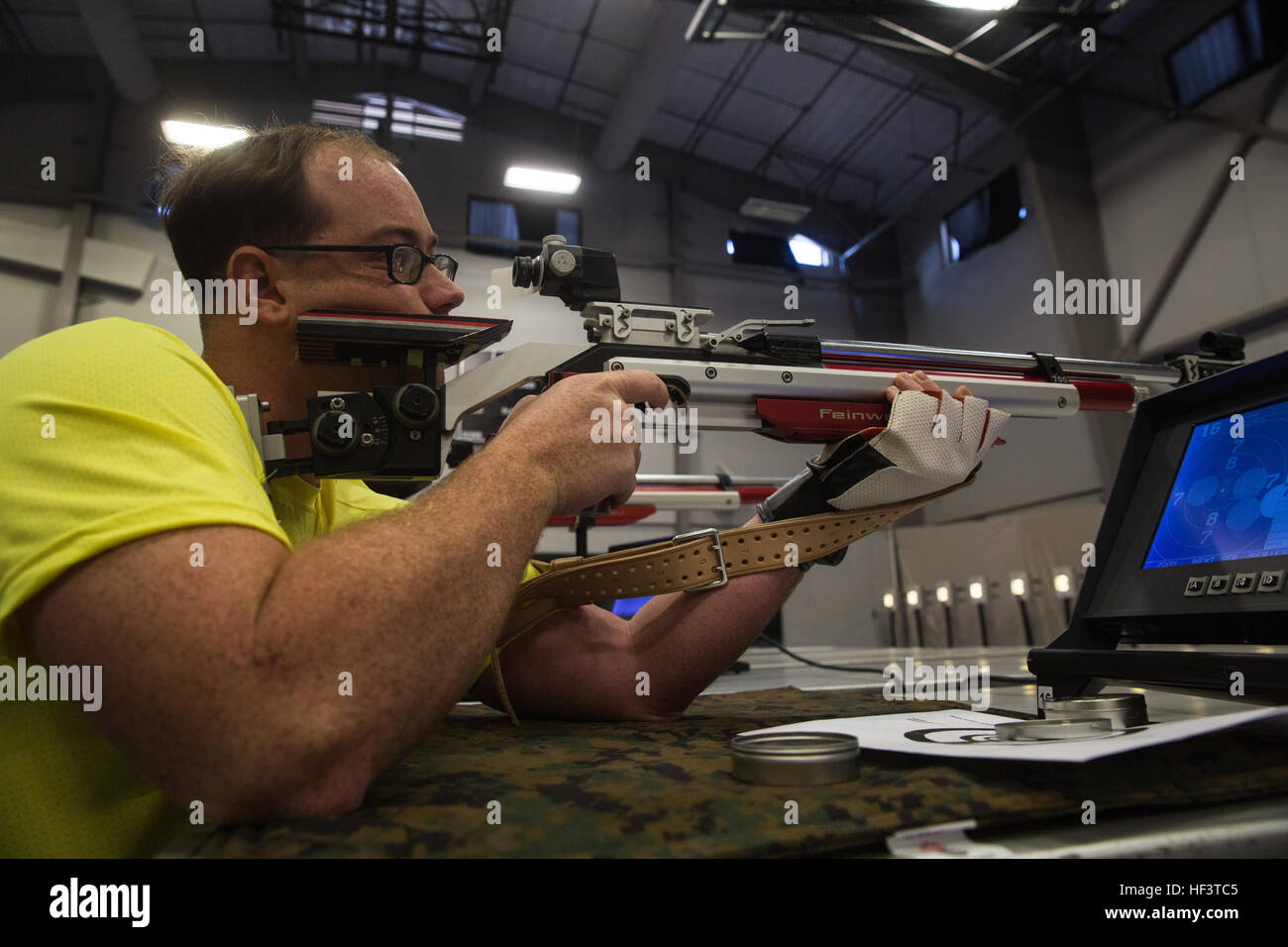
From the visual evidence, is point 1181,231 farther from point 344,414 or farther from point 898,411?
point 344,414

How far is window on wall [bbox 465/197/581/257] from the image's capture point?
7125 millimetres

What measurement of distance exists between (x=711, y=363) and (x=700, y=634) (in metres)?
0.43

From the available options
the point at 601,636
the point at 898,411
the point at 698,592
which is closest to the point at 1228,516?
the point at 898,411

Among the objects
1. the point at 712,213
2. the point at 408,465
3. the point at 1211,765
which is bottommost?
the point at 1211,765

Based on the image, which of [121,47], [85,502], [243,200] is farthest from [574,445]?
[121,47]

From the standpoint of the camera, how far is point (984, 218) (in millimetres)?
7133

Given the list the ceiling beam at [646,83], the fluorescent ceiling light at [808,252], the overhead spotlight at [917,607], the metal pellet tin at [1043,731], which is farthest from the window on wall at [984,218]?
the metal pellet tin at [1043,731]

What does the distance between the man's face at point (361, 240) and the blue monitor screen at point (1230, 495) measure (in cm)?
99

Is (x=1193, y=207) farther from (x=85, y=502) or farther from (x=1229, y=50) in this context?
(x=85, y=502)

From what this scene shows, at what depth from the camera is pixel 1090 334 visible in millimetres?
5746

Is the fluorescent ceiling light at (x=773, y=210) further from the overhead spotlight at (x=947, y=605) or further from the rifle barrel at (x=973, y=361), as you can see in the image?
the rifle barrel at (x=973, y=361)

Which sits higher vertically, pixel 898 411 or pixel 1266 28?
pixel 1266 28

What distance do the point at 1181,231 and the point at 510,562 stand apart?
657cm

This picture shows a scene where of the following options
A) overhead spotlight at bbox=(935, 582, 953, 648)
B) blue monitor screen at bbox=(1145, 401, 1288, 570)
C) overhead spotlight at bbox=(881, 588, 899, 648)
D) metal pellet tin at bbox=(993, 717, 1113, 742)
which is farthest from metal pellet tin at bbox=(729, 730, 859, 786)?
overhead spotlight at bbox=(881, 588, 899, 648)
